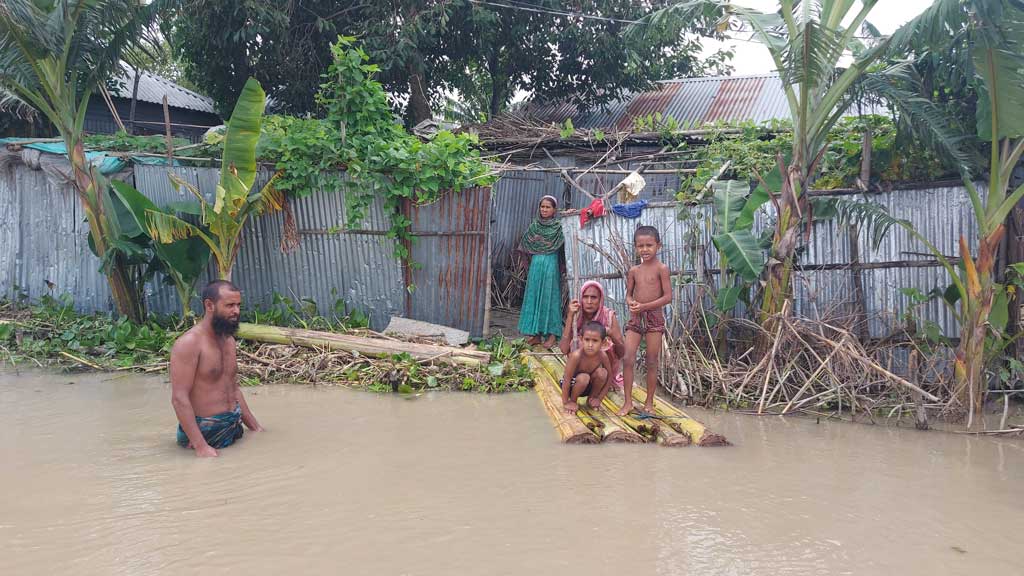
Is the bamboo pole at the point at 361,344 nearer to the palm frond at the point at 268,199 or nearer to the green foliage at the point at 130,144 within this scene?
the palm frond at the point at 268,199

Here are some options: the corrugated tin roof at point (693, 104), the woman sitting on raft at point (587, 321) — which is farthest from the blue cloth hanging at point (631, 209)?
the corrugated tin roof at point (693, 104)

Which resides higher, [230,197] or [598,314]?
[230,197]

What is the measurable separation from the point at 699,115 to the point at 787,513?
38.4 feet

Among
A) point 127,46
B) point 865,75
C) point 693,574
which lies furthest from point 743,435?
point 127,46

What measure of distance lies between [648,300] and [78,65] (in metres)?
6.55

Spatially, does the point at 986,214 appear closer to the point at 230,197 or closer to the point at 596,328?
the point at 596,328

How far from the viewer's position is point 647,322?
6656 mm

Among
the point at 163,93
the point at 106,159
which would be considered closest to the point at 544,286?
the point at 106,159

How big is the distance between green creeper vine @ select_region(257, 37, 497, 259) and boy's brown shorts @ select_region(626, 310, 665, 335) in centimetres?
290

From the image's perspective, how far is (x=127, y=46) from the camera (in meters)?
8.96

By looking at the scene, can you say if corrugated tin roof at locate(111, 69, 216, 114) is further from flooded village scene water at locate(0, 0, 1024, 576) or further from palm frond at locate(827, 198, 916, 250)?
palm frond at locate(827, 198, 916, 250)

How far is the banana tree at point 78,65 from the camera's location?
7.69 metres

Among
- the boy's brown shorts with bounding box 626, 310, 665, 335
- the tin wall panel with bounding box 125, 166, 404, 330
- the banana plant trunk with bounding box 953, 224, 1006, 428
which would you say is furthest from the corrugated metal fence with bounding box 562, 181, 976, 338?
the tin wall panel with bounding box 125, 166, 404, 330

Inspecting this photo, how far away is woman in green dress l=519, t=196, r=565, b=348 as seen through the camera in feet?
29.9
